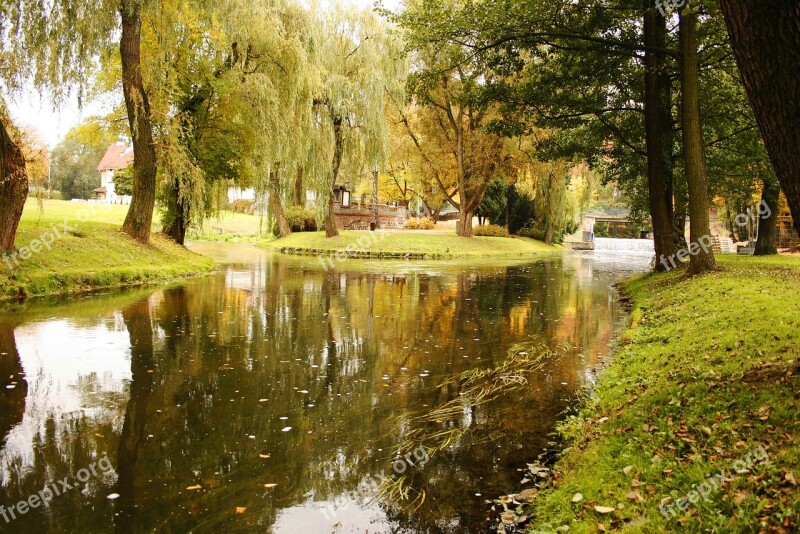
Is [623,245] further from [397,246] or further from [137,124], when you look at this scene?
[137,124]

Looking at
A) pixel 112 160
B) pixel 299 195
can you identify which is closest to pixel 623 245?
pixel 299 195

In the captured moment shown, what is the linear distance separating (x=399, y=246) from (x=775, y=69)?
1132 inches

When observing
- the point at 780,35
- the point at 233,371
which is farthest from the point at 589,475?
the point at 233,371

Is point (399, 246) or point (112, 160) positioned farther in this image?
point (112, 160)

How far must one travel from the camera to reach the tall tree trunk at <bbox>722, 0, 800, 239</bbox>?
3.73 metres

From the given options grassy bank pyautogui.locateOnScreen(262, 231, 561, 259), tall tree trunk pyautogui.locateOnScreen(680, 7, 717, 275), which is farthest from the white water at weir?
tall tree trunk pyautogui.locateOnScreen(680, 7, 717, 275)

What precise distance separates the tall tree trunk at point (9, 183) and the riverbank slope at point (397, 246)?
17380 mm

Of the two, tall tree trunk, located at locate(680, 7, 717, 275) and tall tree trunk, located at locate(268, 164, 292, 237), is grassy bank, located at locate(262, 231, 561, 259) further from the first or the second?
tall tree trunk, located at locate(680, 7, 717, 275)

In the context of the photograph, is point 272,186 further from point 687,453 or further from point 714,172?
point 687,453

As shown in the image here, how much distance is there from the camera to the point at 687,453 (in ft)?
13.3

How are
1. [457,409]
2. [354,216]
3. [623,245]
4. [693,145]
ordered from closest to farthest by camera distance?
[457,409]
[693,145]
[354,216]
[623,245]

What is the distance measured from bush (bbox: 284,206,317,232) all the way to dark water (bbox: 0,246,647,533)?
2886 cm

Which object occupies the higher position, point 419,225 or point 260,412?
point 419,225

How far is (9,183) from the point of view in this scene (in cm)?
1179
